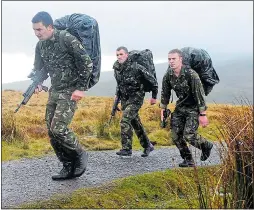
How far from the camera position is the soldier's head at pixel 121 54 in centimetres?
884

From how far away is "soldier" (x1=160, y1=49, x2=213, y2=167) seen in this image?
7770 mm

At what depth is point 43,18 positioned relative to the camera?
6648mm

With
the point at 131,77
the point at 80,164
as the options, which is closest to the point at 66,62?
the point at 80,164

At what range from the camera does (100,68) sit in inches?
282

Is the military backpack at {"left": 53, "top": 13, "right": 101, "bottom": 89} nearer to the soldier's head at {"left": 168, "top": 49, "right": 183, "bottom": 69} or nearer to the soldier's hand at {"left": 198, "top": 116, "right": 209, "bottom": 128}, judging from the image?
the soldier's head at {"left": 168, "top": 49, "right": 183, "bottom": 69}

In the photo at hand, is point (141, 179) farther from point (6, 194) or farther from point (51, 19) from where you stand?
point (51, 19)

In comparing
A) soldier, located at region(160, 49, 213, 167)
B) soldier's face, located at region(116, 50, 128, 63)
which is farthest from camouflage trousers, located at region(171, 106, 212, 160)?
soldier's face, located at region(116, 50, 128, 63)

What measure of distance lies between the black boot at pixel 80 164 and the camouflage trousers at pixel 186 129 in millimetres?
1575

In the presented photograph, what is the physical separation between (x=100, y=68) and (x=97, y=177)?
5.44 ft

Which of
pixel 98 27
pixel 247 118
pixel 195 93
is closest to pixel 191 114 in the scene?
pixel 195 93

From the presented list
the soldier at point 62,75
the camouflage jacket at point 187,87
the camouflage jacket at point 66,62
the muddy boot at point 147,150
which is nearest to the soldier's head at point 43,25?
the soldier at point 62,75

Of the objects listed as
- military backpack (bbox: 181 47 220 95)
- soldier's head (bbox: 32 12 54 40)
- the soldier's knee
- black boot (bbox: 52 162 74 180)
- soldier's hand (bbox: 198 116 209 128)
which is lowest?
black boot (bbox: 52 162 74 180)

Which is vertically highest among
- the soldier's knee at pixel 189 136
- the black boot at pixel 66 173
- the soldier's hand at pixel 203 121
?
the soldier's hand at pixel 203 121

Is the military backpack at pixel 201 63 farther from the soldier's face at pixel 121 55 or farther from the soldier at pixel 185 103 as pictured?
the soldier's face at pixel 121 55
